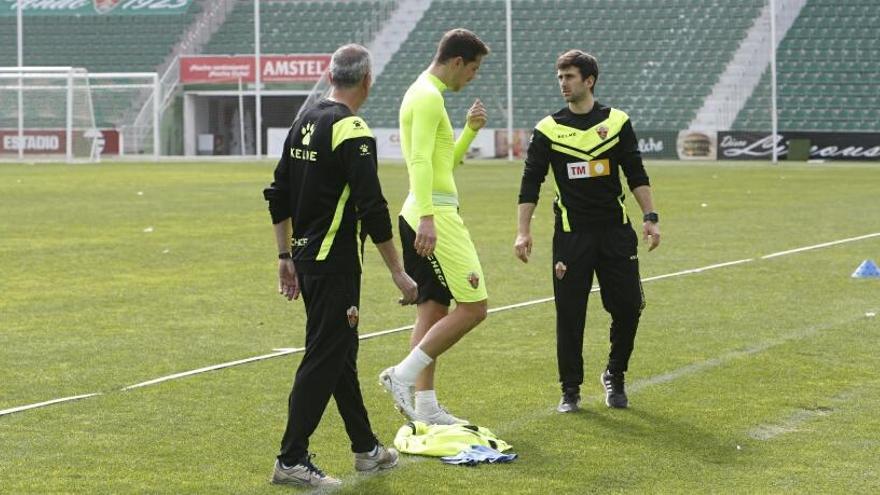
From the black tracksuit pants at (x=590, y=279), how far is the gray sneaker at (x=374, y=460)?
1.69 metres

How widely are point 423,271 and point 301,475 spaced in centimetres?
150

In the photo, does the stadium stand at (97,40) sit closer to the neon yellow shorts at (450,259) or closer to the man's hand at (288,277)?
the neon yellow shorts at (450,259)

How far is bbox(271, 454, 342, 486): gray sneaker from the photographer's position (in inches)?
265

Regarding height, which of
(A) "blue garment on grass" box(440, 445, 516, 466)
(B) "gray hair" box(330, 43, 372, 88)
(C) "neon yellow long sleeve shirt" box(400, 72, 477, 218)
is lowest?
(A) "blue garment on grass" box(440, 445, 516, 466)

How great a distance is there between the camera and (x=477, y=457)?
23.9 feet

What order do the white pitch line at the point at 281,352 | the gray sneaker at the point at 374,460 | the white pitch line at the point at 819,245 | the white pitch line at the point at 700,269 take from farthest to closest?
1. the white pitch line at the point at 819,245
2. the white pitch line at the point at 700,269
3. the white pitch line at the point at 281,352
4. the gray sneaker at the point at 374,460

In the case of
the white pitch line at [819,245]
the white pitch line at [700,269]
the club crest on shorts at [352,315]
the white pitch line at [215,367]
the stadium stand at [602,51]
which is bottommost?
the white pitch line at [215,367]

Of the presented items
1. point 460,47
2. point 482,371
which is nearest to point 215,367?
point 482,371

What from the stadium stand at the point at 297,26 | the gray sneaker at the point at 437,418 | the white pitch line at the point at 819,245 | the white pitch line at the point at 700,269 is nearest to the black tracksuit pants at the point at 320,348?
the gray sneaker at the point at 437,418

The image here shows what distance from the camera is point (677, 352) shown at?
35.0 ft

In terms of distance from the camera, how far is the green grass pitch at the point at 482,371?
7102 millimetres

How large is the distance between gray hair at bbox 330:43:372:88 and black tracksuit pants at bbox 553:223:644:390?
239cm

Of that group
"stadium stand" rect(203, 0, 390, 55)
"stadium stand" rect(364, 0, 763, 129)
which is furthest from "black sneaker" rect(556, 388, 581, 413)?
"stadium stand" rect(203, 0, 390, 55)

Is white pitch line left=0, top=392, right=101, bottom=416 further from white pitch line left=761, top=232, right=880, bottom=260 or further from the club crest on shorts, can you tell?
white pitch line left=761, top=232, right=880, bottom=260
